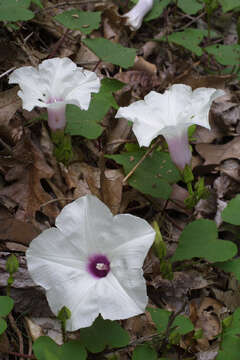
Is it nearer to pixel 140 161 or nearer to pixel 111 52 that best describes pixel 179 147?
pixel 140 161

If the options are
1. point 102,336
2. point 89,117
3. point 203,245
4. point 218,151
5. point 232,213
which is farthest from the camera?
point 218,151

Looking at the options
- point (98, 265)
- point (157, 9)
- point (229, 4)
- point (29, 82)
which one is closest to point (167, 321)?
point (98, 265)

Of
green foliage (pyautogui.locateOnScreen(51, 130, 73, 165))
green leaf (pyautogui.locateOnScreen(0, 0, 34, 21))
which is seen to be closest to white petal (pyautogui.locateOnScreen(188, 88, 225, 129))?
green foliage (pyautogui.locateOnScreen(51, 130, 73, 165))

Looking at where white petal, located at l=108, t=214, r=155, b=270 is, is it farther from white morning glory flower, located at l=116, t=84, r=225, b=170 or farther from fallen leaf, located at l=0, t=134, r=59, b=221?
fallen leaf, located at l=0, t=134, r=59, b=221

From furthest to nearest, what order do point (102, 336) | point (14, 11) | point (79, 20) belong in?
point (79, 20), point (14, 11), point (102, 336)

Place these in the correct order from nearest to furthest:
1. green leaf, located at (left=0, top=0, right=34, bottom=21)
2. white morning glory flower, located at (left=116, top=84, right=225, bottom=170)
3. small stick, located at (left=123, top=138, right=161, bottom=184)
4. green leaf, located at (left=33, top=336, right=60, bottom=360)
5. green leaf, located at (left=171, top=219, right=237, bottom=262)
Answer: green leaf, located at (left=33, top=336, right=60, bottom=360) < green leaf, located at (left=171, top=219, right=237, bottom=262) < white morning glory flower, located at (left=116, top=84, right=225, bottom=170) < small stick, located at (left=123, top=138, right=161, bottom=184) < green leaf, located at (left=0, top=0, right=34, bottom=21)

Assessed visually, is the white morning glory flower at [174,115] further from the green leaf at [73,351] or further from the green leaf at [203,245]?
the green leaf at [73,351]

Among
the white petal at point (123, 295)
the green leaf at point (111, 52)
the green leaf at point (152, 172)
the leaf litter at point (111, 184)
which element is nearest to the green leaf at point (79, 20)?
the green leaf at point (111, 52)
